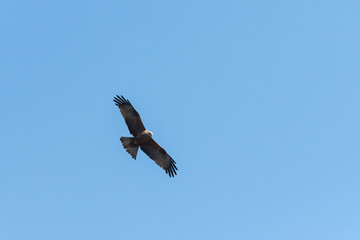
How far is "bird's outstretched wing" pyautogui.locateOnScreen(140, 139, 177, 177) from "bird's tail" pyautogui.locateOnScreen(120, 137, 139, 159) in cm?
70

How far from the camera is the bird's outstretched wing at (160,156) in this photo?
25.1 m

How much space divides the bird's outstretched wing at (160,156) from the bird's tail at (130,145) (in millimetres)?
697

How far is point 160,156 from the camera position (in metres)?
25.4

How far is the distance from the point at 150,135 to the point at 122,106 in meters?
1.62

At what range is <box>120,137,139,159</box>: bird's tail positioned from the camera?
2430cm

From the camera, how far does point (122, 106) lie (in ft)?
80.3

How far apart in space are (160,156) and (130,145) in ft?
5.20

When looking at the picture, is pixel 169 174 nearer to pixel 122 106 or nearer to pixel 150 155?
pixel 150 155

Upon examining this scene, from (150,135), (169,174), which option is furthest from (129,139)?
(169,174)

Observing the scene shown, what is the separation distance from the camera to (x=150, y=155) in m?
25.3

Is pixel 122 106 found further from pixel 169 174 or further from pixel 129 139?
pixel 169 174

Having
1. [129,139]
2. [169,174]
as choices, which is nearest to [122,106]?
[129,139]

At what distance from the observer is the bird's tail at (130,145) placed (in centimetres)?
2430

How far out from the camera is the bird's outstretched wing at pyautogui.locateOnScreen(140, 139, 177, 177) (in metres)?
25.1
